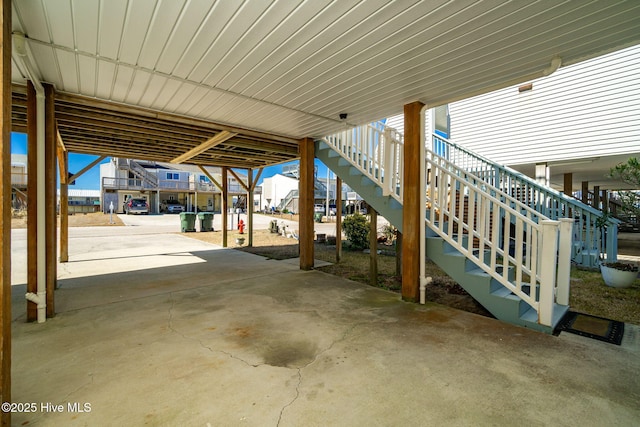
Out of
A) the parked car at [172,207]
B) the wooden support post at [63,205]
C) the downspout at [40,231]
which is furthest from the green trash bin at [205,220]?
the parked car at [172,207]

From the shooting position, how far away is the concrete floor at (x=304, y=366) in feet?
5.68

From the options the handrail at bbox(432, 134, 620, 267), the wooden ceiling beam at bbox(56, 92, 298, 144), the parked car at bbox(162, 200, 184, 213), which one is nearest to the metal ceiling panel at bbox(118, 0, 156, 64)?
the wooden ceiling beam at bbox(56, 92, 298, 144)

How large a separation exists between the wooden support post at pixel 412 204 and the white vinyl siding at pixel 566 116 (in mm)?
5538

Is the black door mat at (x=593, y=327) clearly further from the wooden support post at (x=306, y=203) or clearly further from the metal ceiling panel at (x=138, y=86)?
the metal ceiling panel at (x=138, y=86)

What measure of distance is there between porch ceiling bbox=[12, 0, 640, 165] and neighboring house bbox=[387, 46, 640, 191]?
17.4 ft

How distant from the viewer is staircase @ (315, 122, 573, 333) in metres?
2.95

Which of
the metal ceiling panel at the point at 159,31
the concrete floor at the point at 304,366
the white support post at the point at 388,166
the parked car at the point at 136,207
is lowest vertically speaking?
the concrete floor at the point at 304,366

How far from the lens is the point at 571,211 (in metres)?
6.60

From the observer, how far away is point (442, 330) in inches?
116

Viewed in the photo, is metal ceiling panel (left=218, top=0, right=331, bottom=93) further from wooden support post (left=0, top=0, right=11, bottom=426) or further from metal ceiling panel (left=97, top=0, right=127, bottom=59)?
wooden support post (left=0, top=0, right=11, bottom=426)

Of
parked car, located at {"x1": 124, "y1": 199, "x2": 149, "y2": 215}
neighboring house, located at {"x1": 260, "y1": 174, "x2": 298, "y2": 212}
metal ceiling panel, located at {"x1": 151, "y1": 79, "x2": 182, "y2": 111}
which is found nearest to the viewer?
metal ceiling panel, located at {"x1": 151, "y1": 79, "x2": 182, "y2": 111}

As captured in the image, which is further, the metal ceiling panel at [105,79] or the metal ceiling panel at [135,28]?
the metal ceiling panel at [105,79]

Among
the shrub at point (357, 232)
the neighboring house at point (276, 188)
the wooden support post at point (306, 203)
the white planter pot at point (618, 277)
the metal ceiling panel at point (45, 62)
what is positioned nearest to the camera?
the metal ceiling panel at point (45, 62)

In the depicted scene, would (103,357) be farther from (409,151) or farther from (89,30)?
(409,151)
